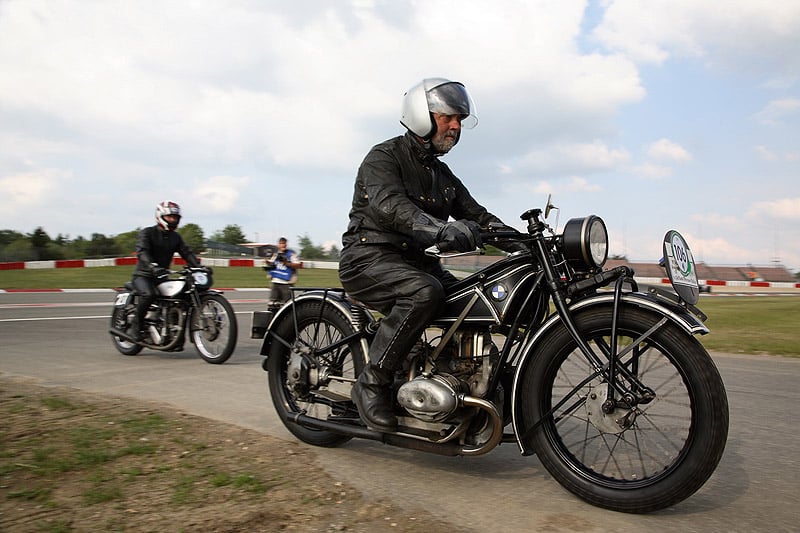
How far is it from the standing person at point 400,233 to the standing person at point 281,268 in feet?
29.8

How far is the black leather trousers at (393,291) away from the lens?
12.4ft

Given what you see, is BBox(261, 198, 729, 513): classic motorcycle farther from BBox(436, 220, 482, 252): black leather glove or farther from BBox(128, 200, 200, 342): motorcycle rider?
BBox(128, 200, 200, 342): motorcycle rider

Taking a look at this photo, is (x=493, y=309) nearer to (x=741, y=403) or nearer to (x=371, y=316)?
(x=371, y=316)

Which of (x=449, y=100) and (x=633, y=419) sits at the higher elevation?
(x=449, y=100)

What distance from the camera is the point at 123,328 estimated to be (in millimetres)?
9125

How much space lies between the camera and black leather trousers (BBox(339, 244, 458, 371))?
Result: 3.77 metres

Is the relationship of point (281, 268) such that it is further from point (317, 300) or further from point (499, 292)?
point (499, 292)

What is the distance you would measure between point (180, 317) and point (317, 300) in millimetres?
4922

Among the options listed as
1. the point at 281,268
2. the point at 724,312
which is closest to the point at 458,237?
the point at 281,268

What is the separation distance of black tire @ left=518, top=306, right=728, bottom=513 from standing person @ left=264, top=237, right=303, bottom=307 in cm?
1011

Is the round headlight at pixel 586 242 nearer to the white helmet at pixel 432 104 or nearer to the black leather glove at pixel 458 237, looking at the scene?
the black leather glove at pixel 458 237

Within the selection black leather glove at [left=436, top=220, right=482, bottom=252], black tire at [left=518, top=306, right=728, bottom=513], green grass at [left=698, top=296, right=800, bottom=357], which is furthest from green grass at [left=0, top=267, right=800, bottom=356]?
black leather glove at [left=436, top=220, right=482, bottom=252]

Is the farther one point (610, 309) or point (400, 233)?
point (400, 233)

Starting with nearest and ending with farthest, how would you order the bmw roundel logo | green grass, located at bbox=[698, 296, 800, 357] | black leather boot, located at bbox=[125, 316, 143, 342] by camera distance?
1. the bmw roundel logo
2. black leather boot, located at bbox=[125, 316, 143, 342]
3. green grass, located at bbox=[698, 296, 800, 357]
